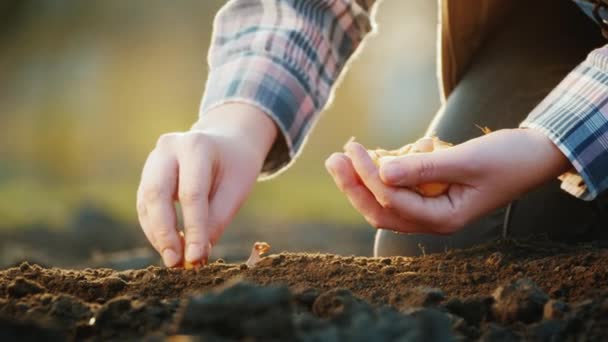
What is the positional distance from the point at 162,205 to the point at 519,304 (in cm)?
73

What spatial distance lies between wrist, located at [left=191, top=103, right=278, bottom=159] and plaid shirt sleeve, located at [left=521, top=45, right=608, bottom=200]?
1.85 ft

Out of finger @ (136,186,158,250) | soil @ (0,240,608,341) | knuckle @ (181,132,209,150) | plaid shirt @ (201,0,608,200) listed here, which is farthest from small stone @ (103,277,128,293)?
plaid shirt @ (201,0,608,200)

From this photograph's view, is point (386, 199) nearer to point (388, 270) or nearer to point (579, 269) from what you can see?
point (388, 270)

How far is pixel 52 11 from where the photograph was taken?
5906mm

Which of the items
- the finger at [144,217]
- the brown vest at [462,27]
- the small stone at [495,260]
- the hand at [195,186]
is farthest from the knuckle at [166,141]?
the brown vest at [462,27]

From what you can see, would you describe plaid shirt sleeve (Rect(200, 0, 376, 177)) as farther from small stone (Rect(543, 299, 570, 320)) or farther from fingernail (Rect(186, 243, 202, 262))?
small stone (Rect(543, 299, 570, 320))

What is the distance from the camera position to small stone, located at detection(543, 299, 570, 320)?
3.21ft

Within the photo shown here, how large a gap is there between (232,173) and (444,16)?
85 cm

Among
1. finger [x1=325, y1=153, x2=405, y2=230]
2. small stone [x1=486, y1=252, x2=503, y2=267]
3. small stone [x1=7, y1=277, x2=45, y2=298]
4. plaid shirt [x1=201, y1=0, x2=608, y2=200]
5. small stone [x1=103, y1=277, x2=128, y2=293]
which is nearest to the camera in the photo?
small stone [x1=7, y1=277, x2=45, y2=298]

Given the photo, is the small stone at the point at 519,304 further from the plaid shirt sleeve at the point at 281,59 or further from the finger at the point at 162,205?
the plaid shirt sleeve at the point at 281,59

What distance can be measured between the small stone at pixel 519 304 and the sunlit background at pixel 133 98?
4.11 meters

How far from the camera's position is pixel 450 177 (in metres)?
1.51

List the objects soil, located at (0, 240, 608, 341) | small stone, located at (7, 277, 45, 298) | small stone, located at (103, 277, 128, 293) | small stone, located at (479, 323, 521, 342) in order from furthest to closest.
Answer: small stone, located at (103, 277, 128, 293), small stone, located at (7, 277, 45, 298), small stone, located at (479, 323, 521, 342), soil, located at (0, 240, 608, 341)

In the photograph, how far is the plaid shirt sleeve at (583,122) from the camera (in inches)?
63.3
